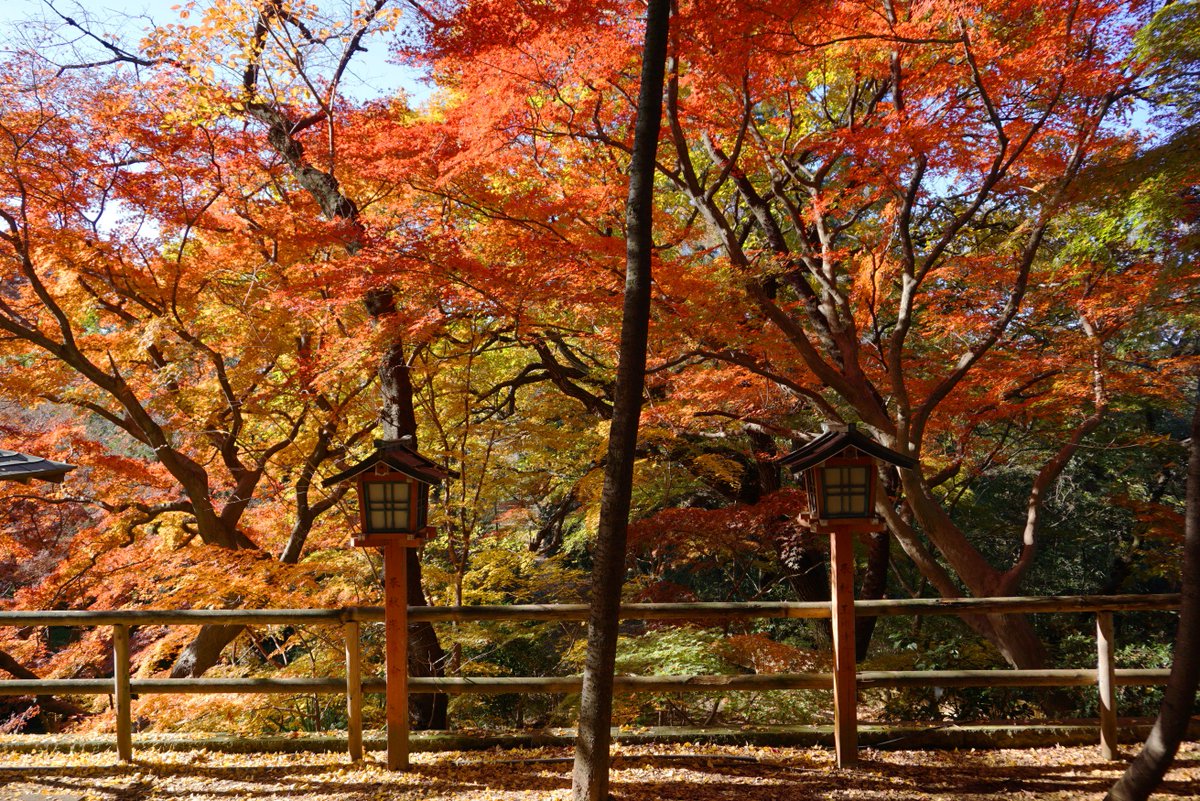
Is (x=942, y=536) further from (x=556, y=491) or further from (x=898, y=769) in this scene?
(x=556, y=491)

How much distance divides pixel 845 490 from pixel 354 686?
9.94 ft

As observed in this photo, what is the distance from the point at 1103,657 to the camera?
4.27 meters

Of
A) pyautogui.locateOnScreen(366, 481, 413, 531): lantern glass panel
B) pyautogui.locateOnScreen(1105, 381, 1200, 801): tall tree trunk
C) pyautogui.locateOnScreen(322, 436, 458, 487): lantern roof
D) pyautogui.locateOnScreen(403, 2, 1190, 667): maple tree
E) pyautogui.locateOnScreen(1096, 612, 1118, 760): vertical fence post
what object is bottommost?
pyautogui.locateOnScreen(1096, 612, 1118, 760): vertical fence post

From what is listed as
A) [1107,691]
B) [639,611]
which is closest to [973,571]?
[1107,691]

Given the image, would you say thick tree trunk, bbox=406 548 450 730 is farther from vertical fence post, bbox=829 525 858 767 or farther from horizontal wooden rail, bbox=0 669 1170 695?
vertical fence post, bbox=829 525 858 767

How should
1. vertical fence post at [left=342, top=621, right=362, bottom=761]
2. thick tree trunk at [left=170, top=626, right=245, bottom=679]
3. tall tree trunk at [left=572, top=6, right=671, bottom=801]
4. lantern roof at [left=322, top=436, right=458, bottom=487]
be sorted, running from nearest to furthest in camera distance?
tall tree trunk at [left=572, top=6, right=671, bottom=801] < lantern roof at [left=322, top=436, right=458, bottom=487] < vertical fence post at [left=342, top=621, right=362, bottom=761] < thick tree trunk at [left=170, top=626, right=245, bottom=679]

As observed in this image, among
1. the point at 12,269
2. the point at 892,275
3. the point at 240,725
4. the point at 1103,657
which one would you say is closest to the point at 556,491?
the point at 240,725

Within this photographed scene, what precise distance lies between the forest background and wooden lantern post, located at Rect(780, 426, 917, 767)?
79.3 inches

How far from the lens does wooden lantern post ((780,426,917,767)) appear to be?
4117 mm

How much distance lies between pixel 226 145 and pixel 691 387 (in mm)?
5291

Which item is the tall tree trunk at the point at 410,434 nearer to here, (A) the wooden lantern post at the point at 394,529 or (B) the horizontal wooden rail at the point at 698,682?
(B) the horizontal wooden rail at the point at 698,682

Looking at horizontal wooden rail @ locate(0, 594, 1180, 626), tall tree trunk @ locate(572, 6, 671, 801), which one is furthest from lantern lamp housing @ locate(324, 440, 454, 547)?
tall tree trunk @ locate(572, 6, 671, 801)

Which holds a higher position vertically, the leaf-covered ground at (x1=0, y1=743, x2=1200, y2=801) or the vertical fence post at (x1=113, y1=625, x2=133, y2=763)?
the vertical fence post at (x1=113, y1=625, x2=133, y2=763)

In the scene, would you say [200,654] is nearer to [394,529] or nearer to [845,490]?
[394,529]
